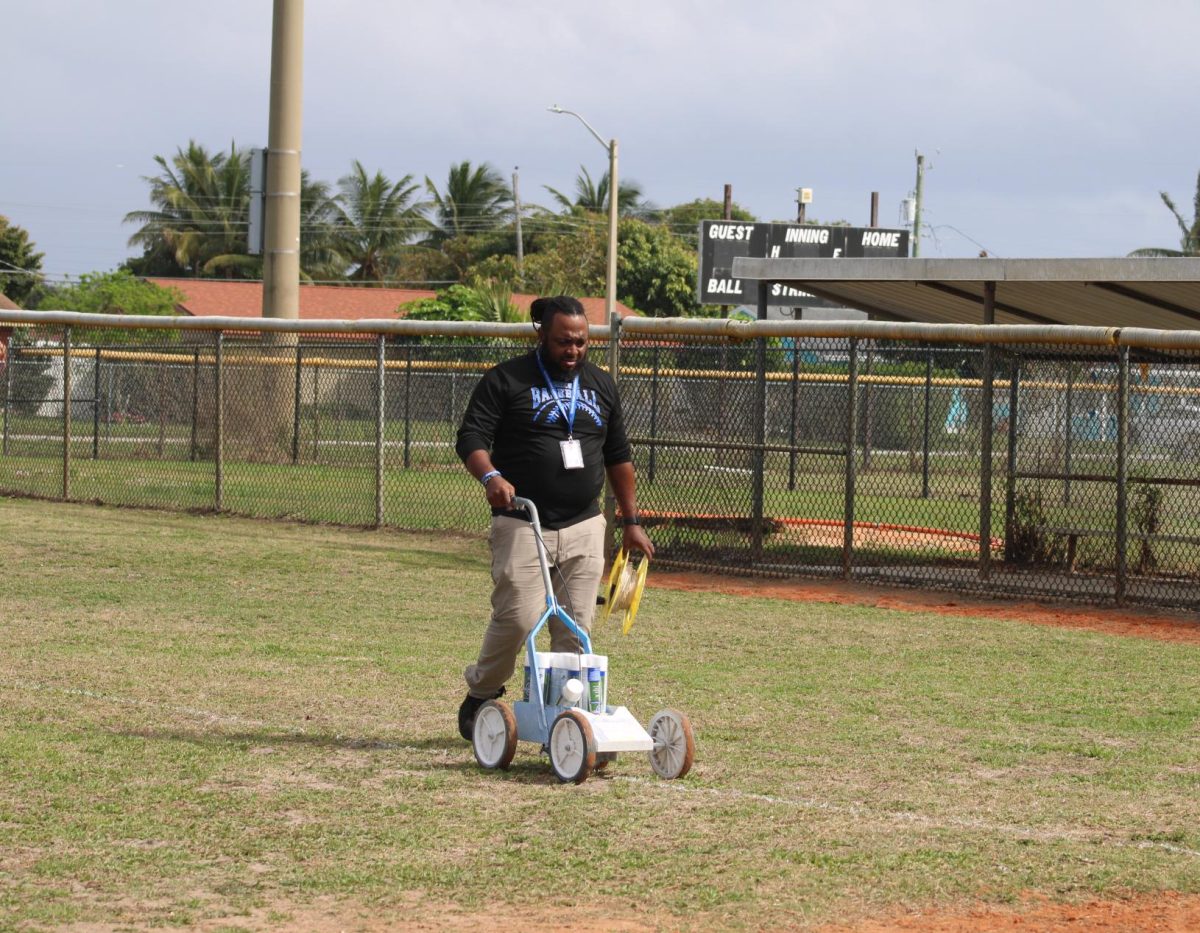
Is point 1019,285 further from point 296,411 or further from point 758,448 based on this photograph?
point 296,411

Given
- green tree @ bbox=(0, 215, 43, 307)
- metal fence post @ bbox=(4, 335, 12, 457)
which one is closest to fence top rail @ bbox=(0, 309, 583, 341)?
metal fence post @ bbox=(4, 335, 12, 457)

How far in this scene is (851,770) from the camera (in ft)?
22.5

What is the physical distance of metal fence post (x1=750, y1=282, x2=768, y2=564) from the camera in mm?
13742

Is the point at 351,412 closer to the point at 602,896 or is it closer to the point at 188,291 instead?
the point at 602,896

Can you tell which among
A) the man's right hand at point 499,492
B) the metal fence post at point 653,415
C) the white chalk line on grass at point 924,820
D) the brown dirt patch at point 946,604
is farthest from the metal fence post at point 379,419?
the white chalk line on grass at point 924,820

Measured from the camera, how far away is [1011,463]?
13320mm

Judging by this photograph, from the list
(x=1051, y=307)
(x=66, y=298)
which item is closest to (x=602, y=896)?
(x=1051, y=307)

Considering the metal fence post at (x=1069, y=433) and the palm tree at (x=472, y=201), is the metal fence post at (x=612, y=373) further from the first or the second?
the palm tree at (x=472, y=201)

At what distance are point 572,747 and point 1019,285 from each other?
9.41m

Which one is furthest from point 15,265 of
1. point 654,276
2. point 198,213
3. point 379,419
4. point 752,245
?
point 379,419

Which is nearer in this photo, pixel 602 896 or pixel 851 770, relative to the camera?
pixel 602 896

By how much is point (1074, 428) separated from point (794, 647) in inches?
160

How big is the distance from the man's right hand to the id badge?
1.21 feet

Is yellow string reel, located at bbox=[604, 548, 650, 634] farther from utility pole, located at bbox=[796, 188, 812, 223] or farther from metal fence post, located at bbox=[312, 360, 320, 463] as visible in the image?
utility pole, located at bbox=[796, 188, 812, 223]
